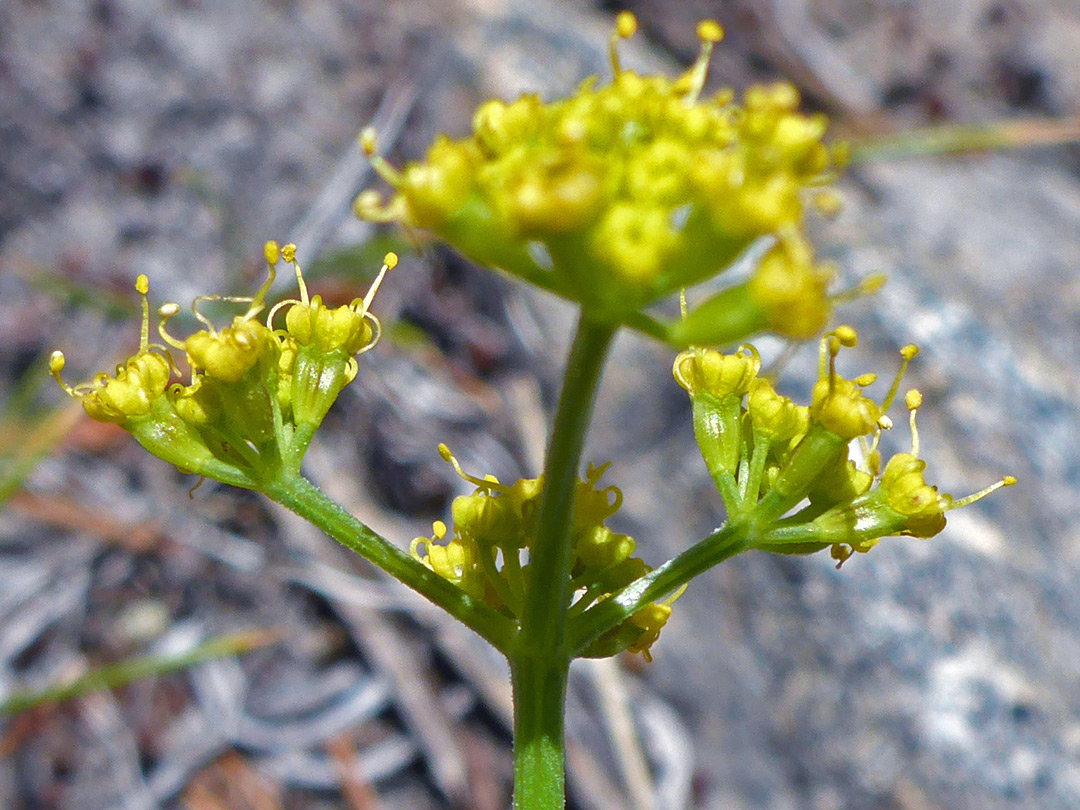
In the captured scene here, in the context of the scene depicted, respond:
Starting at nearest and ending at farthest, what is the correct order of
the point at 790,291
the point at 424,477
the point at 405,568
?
1. the point at 790,291
2. the point at 405,568
3. the point at 424,477

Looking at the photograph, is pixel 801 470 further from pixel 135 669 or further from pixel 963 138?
pixel 963 138

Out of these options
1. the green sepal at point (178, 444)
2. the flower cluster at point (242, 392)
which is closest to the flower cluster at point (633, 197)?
the flower cluster at point (242, 392)

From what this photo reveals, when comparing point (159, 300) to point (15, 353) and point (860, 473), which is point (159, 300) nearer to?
point (15, 353)

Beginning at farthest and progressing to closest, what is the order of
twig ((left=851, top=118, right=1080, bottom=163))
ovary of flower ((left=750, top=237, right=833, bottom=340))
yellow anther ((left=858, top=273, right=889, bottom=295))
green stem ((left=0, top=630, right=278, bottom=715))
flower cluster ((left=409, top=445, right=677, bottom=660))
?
twig ((left=851, top=118, right=1080, bottom=163)), green stem ((left=0, top=630, right=278, bottom=715)), flower cluster ((left=409, top=445, right=677, bottom=660)), yellow anther ((left=858, top=273, right=889, bottom=295)), ovary of flower ((left=750, top=237, right=833, bottom=340))

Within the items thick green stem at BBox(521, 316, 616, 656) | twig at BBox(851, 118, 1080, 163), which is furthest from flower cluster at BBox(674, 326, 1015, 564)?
twig at BBox(851, 118, 1080, 163)

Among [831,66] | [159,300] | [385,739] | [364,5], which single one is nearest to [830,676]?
[385,739]

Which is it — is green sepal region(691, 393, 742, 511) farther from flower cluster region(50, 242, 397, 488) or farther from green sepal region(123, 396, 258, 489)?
green sepal region(123, 396, 258, 489)

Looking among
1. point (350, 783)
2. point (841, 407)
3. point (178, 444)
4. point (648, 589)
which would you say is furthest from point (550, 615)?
point (350, 783)
